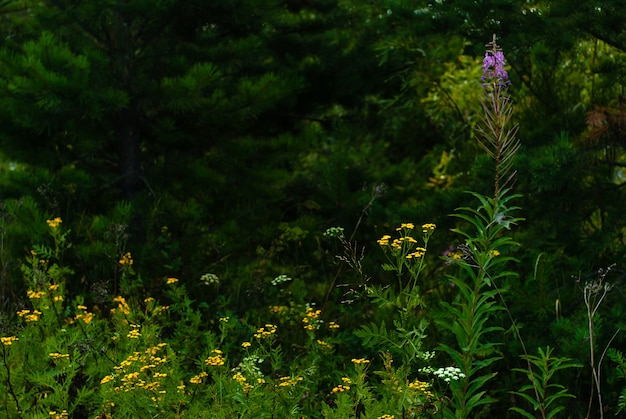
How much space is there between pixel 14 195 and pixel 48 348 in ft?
7.12

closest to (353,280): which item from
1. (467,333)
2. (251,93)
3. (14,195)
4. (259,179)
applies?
(259,179)

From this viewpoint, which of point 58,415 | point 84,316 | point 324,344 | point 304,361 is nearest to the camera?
point 58,415

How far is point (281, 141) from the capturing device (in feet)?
20.4

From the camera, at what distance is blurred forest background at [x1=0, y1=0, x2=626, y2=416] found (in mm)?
4562

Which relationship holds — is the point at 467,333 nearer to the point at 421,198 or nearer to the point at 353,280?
the point at 353,280

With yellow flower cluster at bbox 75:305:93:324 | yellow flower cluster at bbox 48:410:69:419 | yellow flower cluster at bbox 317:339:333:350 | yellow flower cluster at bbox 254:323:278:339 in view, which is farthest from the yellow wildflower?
yellow flower cluster at bbox 317:339:333:350

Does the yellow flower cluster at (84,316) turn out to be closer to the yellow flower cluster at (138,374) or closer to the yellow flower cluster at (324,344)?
the yellow flower cluster at (138,374)

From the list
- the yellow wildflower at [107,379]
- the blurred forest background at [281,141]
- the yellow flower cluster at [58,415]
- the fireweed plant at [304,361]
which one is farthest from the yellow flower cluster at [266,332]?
the blurred forest background at [281,141]

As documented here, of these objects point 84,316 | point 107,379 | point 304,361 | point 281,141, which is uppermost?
point 107,379

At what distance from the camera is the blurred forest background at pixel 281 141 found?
4.56 meters

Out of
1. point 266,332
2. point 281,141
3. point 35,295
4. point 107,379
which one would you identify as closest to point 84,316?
point 35,295

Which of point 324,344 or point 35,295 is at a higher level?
point 35,295

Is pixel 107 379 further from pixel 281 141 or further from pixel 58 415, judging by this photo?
pixel 281 141

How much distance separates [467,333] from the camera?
2.96 metres
